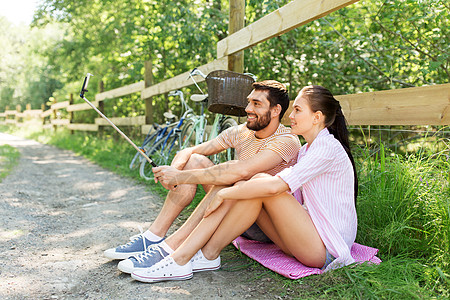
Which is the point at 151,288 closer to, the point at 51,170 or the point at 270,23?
the point at 270,23

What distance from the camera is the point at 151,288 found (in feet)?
7.09

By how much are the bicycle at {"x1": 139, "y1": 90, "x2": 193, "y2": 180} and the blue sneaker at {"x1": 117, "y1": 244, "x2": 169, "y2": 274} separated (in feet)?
9.31

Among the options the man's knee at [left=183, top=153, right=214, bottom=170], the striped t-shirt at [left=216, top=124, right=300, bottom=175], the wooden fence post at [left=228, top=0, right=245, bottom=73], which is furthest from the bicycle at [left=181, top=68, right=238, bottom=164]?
the man's knee at [left=183, top=153, right=214, bottom=170]

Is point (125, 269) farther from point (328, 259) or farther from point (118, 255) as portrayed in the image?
point (328, 259)

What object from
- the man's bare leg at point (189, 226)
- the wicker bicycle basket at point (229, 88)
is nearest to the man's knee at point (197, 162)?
the man's bare leg at point (189, 226)

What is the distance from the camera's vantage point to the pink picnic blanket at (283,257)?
2.16 m

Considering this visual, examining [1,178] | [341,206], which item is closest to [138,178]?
[1,178]

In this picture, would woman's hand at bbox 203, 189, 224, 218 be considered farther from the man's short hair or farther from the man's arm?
the man's short hair

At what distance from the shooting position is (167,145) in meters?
5.50

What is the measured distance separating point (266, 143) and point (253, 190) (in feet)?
1.83

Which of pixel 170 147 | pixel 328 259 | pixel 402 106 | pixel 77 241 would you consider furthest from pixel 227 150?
pixel 328 259

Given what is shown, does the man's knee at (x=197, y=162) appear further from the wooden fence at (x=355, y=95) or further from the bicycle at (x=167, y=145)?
the bicycle at (x=167, y=145)

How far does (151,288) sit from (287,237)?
747 mm

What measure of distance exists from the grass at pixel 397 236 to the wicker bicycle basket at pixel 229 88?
108 centimetres
